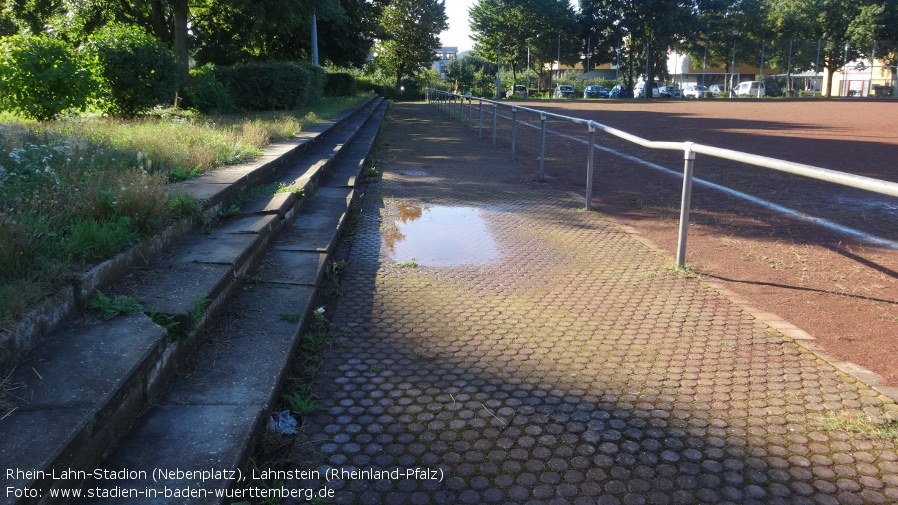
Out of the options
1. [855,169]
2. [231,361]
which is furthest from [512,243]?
[855,169]

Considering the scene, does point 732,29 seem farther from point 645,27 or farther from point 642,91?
point 642,91

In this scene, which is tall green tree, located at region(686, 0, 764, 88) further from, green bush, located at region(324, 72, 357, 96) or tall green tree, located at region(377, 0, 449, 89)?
green bush, located at region(324, 72, 357, 96)

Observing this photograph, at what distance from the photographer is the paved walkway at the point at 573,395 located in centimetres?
279

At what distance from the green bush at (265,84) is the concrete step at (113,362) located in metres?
15.5

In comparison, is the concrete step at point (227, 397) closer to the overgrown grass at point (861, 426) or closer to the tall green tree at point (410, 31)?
the overgrown grass at point (861, 426)

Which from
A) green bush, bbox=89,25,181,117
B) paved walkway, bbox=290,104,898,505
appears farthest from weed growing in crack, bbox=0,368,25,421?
green bush, bbox=89,25,181,117

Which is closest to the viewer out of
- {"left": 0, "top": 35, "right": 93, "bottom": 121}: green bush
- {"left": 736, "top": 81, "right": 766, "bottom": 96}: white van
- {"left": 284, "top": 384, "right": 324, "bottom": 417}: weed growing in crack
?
{"left": 284, "top": 384, "right": 324, "bottom": 417}: weed growing in crack

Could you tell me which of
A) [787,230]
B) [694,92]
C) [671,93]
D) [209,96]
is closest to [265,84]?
[209,96]

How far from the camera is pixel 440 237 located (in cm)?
714

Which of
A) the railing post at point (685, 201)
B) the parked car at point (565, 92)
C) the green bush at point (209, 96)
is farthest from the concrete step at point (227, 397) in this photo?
the parked car at point (565, 92)

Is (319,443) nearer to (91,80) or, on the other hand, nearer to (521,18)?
(91,80)

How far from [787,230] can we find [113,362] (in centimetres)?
655

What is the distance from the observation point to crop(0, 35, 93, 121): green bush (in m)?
11.0

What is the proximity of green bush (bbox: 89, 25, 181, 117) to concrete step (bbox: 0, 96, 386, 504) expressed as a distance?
10.5 meters
